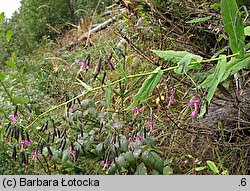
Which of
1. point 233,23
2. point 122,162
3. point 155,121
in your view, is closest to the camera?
point 233,23

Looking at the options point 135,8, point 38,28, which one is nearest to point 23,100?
point 135,8

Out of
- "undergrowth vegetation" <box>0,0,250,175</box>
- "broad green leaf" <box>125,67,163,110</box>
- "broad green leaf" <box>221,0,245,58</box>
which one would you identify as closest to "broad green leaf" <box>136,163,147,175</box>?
"undergrowth vegetation" <box>0,0,250,175</box>

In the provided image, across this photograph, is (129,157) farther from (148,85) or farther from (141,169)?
(148,85)

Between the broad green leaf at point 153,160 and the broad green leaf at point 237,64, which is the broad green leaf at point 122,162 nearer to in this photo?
the broad green leaf at point 153,160

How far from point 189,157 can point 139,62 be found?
3.42 ft

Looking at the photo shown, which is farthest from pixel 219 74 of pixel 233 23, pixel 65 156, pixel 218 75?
pixel 65 156

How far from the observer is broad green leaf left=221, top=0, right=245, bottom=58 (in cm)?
82

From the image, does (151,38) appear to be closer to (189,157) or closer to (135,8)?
(135,8)

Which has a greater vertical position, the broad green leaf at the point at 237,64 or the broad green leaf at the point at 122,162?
the broad green leaf at the point at 237,64

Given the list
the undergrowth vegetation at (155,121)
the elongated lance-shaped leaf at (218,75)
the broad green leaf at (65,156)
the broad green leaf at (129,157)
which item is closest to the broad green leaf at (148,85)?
the undergrowth vegetation at (155,121)

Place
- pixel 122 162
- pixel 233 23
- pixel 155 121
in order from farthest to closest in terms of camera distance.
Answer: pixel 155 121 < pixel 122 162 < pixel 233 23

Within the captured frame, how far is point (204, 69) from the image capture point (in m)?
1.99

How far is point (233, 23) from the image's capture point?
828mm

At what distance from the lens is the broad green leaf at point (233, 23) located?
825mm
